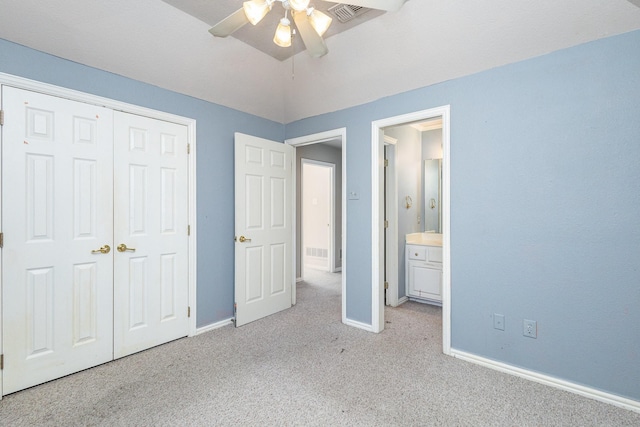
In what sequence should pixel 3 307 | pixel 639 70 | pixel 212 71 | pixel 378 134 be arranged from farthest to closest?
pixel 378 134
pixel 212 71
pixel 3 307
pixel 639 70

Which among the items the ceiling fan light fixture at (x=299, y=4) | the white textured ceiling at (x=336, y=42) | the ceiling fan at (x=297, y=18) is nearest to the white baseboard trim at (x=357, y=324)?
the white textured ceiling at (x=336, y=42)

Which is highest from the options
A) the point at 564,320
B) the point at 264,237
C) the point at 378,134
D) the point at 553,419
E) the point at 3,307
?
the point at 378,134

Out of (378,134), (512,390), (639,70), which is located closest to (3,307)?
(378,134)

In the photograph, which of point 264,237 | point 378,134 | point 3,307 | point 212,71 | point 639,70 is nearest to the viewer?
point 639,70

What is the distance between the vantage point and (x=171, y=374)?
2.22 metres

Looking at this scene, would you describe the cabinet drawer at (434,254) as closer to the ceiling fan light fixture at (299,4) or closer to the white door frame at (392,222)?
the white door frame at (392,222)

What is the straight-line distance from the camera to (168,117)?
2717 mm

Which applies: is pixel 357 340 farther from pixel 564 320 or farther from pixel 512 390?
pixel 564 320

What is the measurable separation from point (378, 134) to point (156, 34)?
2.04 metres

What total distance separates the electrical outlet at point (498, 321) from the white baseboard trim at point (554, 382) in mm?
268

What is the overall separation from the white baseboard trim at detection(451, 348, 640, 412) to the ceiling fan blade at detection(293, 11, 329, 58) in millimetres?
2554

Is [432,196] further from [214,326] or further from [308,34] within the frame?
[214,326]

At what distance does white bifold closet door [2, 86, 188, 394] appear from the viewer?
1995 millimetres

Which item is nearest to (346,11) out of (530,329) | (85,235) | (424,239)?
(85,235)
